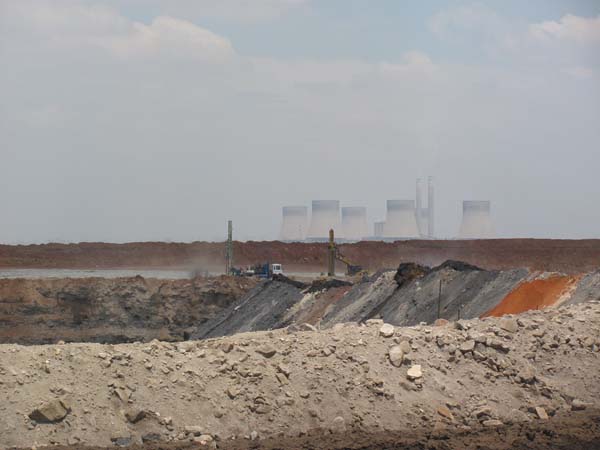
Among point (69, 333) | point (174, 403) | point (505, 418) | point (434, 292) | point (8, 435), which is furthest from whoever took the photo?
point (69, 333)

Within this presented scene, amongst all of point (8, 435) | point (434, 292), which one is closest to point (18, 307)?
point (434, 292)

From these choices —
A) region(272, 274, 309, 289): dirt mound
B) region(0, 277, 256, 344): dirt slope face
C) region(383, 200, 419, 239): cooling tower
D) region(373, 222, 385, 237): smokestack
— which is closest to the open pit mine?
region(272, 274, 309, 289): dirt mound

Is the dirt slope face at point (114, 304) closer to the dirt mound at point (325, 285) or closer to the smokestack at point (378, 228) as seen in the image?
the dirt mound at point (325, 285)

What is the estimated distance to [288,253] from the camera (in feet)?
232

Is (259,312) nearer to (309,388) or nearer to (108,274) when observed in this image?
(309,388)

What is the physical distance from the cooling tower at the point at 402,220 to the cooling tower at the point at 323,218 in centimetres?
392

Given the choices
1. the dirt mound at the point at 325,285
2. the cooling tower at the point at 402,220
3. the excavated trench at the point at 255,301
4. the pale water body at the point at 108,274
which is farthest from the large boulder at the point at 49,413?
the cooling tower at the point at 402,220

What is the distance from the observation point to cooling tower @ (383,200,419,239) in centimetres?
6800

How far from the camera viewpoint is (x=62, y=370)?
13.5 m

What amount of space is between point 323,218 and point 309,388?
179ft

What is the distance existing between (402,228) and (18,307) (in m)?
32.6

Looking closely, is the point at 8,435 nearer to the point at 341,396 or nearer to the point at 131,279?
the point at 341,396

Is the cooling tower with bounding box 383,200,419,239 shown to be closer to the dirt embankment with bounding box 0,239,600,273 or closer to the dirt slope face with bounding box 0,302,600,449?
the dirt embankment with bounding box 0,239,600,273

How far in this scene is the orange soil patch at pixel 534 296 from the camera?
23294 mm
